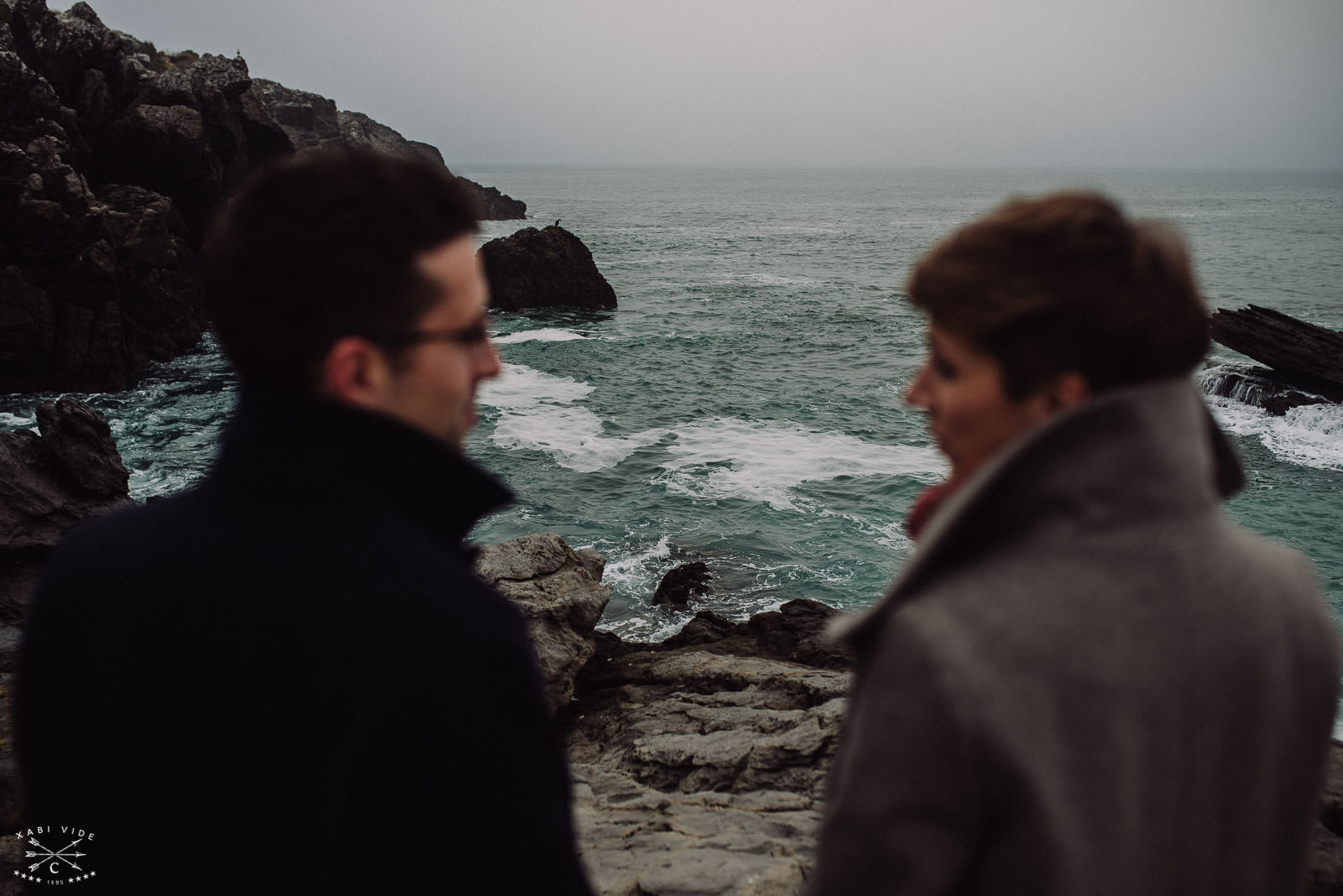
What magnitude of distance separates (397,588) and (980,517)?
88cm

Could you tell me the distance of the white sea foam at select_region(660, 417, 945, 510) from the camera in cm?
1875

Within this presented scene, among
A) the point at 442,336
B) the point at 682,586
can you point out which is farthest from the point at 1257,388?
the point at 442,336

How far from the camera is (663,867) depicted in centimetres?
416

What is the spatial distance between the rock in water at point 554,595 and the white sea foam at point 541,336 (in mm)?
24812

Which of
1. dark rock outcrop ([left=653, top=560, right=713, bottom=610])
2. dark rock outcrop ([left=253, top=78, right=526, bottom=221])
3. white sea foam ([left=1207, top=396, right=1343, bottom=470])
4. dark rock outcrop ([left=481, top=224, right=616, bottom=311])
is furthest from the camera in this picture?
dark rock outcrop ([left=253, top=78, right=526, bottom=221])

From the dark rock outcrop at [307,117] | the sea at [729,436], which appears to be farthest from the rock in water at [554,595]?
the dark rock outcrop at [307,117]

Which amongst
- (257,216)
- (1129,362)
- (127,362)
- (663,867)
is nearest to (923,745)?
(1129,362)

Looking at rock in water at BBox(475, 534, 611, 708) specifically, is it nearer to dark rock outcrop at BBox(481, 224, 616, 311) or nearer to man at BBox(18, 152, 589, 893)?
man at BBox(18, 152, 589, 893)

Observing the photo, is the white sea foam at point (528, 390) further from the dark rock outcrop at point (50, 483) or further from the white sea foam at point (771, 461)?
the dark rock outcrop at point (50, 483)

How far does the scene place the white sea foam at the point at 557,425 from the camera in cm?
2102

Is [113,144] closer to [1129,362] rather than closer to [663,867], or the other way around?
[663,867]

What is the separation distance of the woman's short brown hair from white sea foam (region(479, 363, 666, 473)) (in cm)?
1798

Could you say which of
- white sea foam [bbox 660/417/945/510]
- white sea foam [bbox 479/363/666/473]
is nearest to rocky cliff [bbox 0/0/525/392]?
white sea foam [bbox 479/363/666/473]

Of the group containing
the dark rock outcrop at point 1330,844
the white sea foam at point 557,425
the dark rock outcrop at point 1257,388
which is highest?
the dark rock outcrop at point 1330,844
